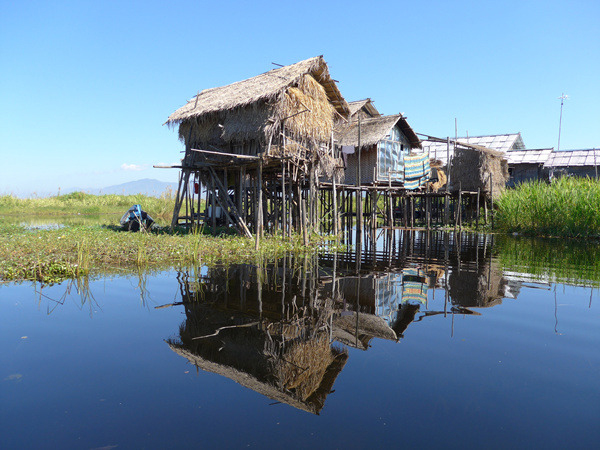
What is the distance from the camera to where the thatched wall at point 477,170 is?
72.3ft

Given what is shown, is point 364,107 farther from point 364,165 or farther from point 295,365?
point 295,365

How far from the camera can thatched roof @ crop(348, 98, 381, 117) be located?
20.2m

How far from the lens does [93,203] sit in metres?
33.2

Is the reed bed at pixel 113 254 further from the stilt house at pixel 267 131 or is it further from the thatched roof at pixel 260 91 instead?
the thatched roof at pixel 260 91

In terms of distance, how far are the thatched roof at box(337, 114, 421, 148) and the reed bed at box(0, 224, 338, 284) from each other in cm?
777

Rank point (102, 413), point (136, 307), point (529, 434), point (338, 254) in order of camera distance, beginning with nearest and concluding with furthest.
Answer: point (529, 434) < point (102, 413) < point (136, 307) < point (338, 254)

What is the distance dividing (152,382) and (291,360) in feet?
3.98

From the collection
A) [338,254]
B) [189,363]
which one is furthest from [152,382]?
[338,254]

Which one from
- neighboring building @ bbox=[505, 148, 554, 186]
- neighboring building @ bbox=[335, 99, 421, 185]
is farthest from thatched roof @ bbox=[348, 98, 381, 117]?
neighboring building @ bbox=[505, 148, 554, 186]

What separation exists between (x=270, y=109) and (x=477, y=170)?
1389 cm

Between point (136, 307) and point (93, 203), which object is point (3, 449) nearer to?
point (136, 307)

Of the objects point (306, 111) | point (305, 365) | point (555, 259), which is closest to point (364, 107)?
point (306, 111)

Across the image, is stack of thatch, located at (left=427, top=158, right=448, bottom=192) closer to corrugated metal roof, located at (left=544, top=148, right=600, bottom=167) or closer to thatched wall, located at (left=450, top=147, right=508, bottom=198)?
thatched wall, located at (left=450, top=147, right=508, bottom=198)

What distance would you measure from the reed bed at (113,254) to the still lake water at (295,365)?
0.70m
